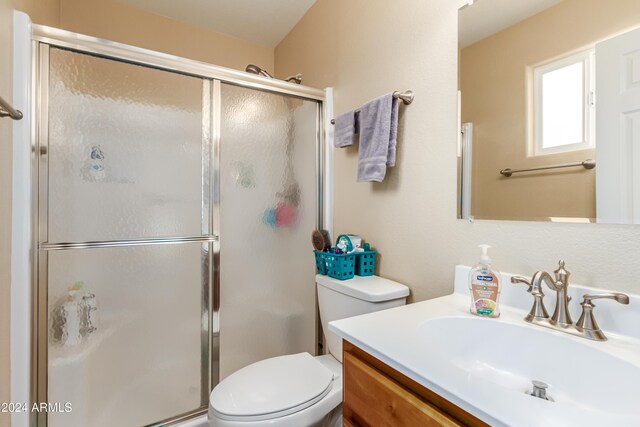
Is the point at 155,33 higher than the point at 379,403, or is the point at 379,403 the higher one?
the point at 155,33

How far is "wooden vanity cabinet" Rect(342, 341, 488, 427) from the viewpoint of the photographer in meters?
0.52

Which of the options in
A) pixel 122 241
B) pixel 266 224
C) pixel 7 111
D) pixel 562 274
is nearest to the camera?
pixel 562 274

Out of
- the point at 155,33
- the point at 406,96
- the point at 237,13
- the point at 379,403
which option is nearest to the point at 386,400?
the point at 379,403

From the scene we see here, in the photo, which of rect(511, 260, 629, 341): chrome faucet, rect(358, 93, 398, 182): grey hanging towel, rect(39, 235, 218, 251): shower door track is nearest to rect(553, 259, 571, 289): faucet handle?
rect(511, 260, 629, 341): chrome faucet

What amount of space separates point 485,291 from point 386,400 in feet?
1.37

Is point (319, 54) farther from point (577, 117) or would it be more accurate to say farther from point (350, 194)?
point (577, 117)

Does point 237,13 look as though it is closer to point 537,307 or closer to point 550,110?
point 550,110

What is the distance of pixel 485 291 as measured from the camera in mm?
837

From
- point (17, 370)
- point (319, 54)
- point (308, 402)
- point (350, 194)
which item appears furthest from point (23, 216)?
point (319, 54)

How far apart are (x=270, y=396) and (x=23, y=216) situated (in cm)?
110

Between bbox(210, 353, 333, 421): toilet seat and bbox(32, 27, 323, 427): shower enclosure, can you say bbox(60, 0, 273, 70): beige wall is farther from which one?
bbox(210, 353, 333, 421): toilet seat

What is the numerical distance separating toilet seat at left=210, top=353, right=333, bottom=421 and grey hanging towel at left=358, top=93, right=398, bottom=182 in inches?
31.7

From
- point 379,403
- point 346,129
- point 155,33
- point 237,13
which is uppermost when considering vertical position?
point 237,13

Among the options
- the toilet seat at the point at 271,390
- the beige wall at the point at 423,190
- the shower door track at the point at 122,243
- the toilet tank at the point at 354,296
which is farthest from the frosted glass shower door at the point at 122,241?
the beige wall at the point at 423,190
